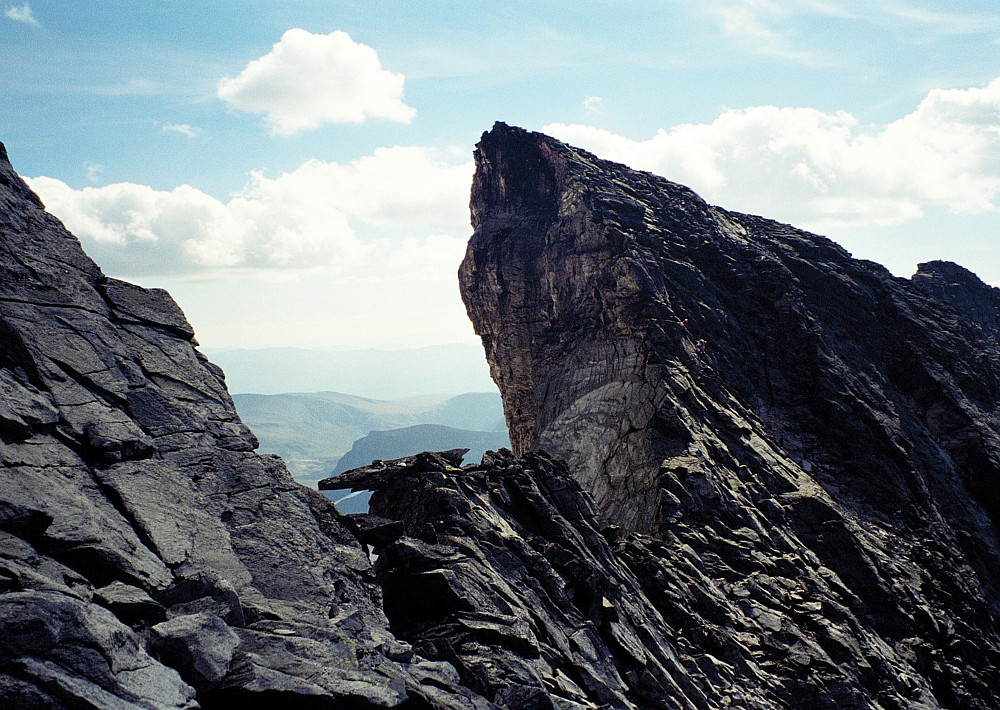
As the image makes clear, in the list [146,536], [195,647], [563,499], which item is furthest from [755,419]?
[195,647]

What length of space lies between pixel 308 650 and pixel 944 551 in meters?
50.6

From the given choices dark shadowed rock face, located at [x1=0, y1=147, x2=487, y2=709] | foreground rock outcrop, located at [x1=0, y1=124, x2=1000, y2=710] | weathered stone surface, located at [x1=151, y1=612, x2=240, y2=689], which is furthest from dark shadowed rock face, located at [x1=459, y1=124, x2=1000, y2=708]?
weathered stone surface, located at [x1=151, y1=612, x2=240, y2=689]

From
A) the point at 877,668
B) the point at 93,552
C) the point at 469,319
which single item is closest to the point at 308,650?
the point at 93,552

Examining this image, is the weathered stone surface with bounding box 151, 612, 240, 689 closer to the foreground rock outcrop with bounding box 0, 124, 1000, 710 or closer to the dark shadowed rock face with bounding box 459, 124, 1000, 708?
the foreground rock outcrop with bounding box 0, 124, 1000, 710

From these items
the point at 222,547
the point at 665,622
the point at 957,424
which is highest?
the point at 957,424

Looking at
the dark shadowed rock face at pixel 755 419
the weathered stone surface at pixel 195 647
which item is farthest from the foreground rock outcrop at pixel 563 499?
the dark shadowed rock face at pixel 755 419

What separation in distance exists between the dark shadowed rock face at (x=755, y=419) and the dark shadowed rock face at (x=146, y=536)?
62.8ft

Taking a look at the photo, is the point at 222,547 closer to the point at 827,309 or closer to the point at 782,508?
the point at 782,508

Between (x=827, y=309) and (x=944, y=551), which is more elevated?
(x=827, y=309)

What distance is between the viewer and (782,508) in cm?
4784

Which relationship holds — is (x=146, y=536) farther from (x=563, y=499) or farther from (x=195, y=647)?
(x=563, y=499)

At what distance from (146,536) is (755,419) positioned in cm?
4663

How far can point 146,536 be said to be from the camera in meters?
17.9

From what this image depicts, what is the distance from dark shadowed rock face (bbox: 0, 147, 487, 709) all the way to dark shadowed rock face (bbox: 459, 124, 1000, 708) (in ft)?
62.8
